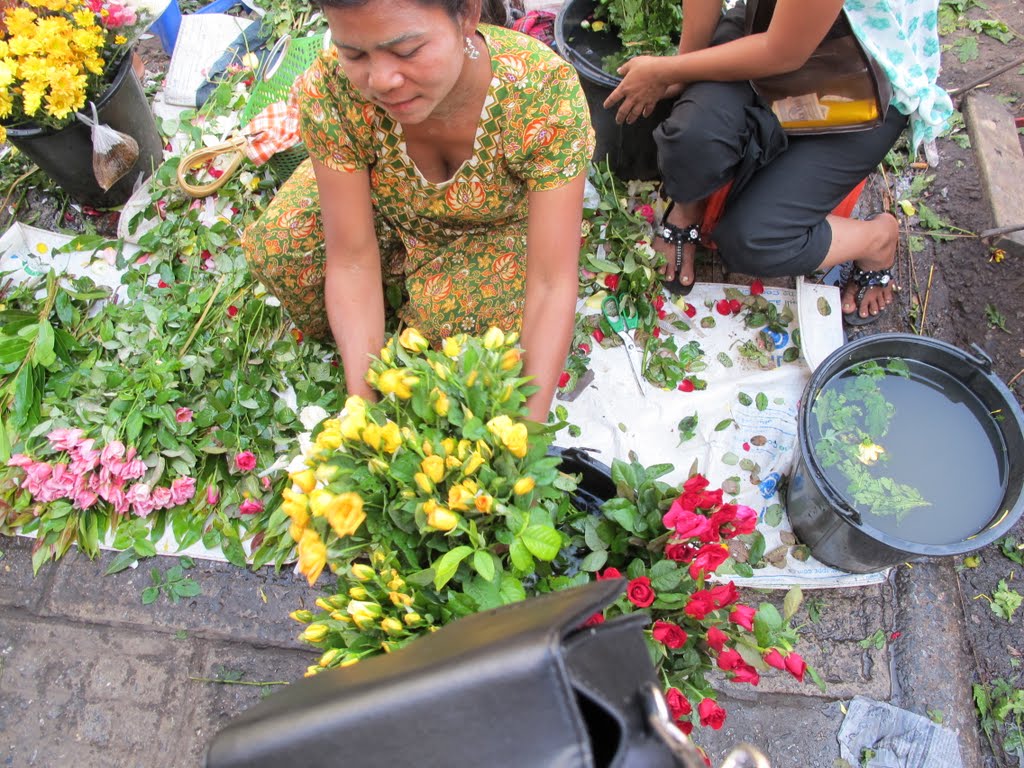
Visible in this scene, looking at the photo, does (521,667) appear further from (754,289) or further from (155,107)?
(155,107)

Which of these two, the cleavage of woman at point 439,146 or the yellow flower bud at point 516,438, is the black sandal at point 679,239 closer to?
the cleavage of woman at point 439,146

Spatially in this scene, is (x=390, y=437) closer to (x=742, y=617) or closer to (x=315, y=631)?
(x=315, y=631)

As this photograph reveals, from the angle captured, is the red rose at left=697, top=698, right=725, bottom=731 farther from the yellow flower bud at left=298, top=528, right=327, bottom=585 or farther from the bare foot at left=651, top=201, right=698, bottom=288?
the bare foot at left=651, top=201, right=698, bottom=288

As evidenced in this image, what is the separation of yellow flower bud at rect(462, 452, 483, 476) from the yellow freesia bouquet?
1929mm

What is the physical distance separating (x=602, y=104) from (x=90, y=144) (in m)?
A: 1.77

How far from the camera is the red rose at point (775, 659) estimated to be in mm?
1146

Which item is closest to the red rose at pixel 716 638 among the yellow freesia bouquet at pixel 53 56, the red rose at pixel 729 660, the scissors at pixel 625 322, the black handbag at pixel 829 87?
the red rose at pixel 729 660

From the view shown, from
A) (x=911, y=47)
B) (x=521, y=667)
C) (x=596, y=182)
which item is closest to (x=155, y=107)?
(x=596, y=182)

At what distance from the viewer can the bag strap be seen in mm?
2400

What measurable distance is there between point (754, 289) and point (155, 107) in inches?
98.6

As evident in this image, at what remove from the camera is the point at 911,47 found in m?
1.77

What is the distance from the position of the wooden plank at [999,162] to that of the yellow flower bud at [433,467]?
6.21ft

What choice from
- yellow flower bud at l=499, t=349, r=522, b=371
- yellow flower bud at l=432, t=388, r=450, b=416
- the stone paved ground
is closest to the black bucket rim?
the stone paved ground

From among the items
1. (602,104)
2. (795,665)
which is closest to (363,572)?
(795,665)
